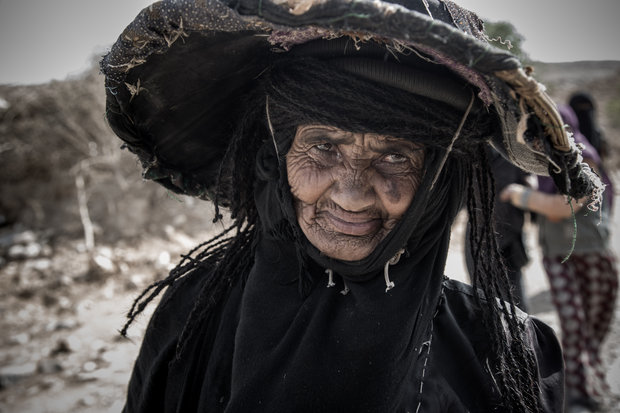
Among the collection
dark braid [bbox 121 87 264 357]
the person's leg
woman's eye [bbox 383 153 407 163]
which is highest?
woman's eye [bbox 383 153 407 163]

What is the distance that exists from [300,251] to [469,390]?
73 centimetres

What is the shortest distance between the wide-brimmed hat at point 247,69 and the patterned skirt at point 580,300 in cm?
304

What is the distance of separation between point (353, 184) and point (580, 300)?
11.5 ft

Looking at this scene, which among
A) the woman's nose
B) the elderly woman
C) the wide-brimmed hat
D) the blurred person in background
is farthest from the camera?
the blurred person in background

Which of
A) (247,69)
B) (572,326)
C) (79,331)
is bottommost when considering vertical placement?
(79,331)

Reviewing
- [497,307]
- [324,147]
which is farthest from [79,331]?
[497,307]

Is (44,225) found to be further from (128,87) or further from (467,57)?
(467,57)

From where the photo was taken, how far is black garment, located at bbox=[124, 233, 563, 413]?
138cm

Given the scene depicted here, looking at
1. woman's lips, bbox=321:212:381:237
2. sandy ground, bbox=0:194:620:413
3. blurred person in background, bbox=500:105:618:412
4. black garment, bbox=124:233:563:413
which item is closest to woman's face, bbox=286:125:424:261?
woman's lips, bbox=321:212:381:237

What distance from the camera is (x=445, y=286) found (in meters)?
1.74

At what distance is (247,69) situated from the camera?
5.16 feet

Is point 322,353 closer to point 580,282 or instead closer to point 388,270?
point 388,270

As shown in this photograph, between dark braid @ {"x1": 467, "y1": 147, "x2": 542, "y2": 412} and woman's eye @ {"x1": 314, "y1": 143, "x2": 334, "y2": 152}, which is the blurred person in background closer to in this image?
dark braid @ {"x1": 467, "y1": 147, "x2": 542, "y2": 412}

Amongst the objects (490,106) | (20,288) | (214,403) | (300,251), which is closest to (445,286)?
(300,251)
